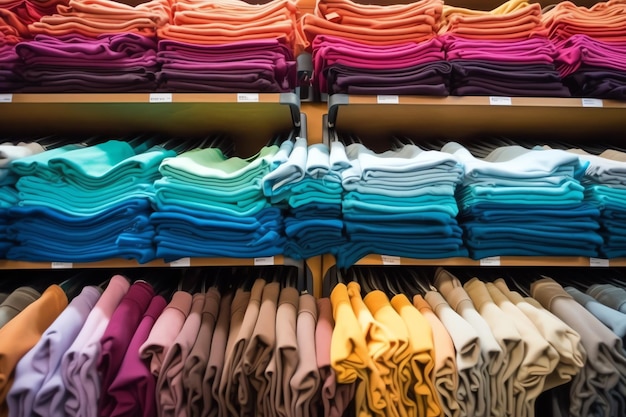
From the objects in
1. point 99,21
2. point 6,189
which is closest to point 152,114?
point 99,21

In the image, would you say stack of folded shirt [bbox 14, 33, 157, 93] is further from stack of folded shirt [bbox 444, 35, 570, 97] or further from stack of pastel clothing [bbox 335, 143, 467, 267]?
stack of folded shirt [bbox 444, 35, 570, 97]

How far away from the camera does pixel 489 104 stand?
1171mm

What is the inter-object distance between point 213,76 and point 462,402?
1132mm

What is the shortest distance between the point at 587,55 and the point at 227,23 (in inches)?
45.8

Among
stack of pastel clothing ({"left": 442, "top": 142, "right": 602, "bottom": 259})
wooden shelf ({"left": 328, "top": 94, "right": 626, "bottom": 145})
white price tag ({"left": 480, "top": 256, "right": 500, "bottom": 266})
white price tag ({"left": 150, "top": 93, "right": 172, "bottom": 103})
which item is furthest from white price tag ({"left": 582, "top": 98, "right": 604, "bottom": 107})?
white price tag ({"left": 150, "top": 93, "right": 172, "bottom": 103})

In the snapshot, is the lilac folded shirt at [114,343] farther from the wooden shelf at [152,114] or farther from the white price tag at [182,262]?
the wooden shelf at [152,114]

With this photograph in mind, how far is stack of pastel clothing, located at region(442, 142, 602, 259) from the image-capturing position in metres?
1.08

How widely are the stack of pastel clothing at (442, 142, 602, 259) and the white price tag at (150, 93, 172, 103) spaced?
36.1 inches

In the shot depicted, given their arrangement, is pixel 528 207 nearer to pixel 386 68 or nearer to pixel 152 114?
pixel 386 68

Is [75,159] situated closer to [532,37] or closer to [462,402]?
[462,402]

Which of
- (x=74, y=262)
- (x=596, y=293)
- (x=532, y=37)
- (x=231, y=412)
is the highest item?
(x=532, y=37)

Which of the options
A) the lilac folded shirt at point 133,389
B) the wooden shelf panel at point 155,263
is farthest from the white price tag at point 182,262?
the lilac folded shirt at point 133,389

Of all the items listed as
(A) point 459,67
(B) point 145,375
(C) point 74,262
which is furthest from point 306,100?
(B) point 145,375

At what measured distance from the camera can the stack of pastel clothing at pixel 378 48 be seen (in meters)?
1.15
